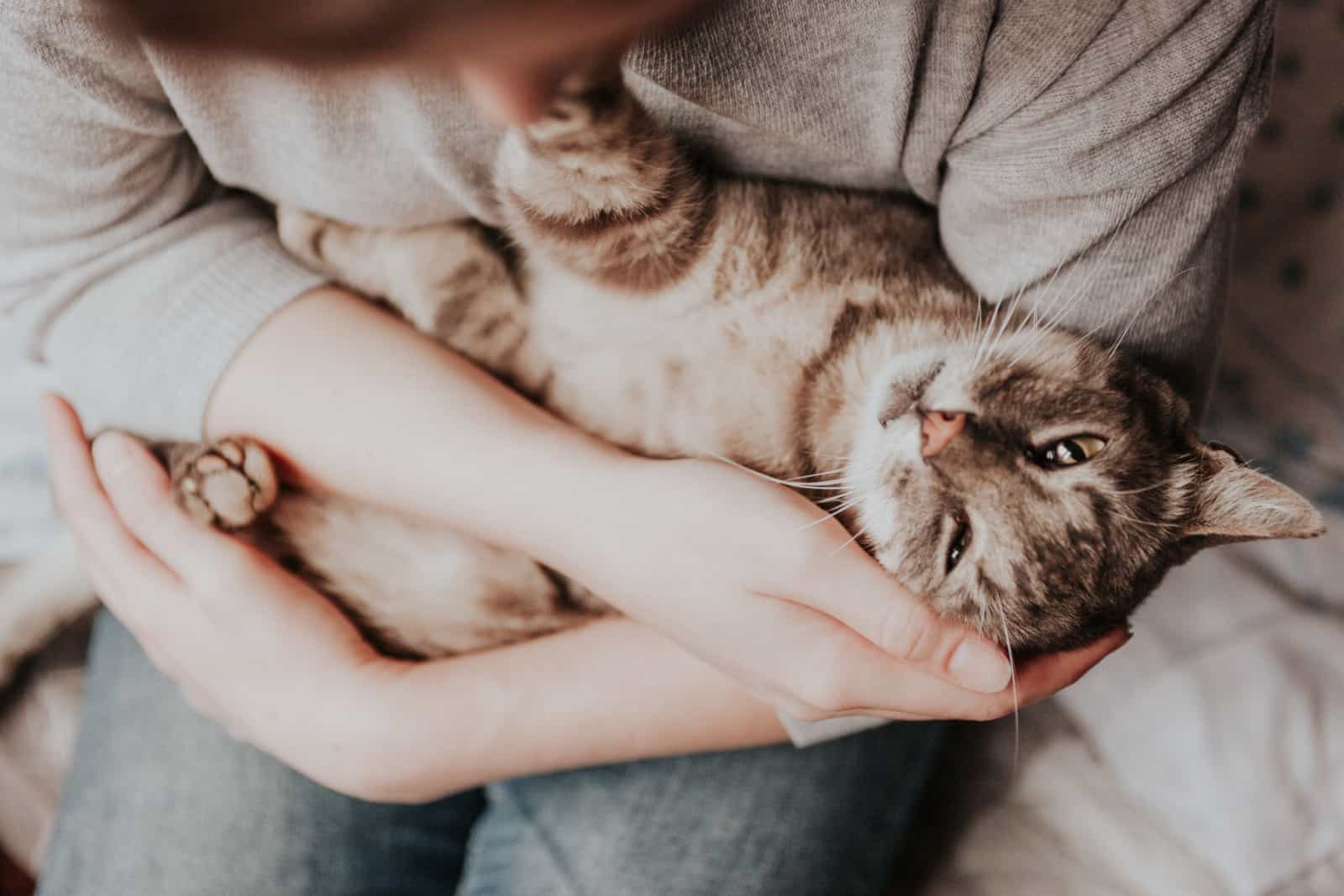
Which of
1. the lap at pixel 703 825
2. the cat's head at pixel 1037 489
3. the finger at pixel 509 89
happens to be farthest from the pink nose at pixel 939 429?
the finger at pixel 509 89

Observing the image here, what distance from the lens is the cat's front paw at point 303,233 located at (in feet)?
2.99

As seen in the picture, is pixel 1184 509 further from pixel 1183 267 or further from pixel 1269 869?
pixel 1269 869

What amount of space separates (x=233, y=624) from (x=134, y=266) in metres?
0.34

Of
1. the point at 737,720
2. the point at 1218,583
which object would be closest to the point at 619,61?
the point at 737,720

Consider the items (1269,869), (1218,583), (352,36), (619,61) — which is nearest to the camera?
(352,36)

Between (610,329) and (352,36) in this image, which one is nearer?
(352,36)

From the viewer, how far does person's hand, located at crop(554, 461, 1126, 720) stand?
703mm

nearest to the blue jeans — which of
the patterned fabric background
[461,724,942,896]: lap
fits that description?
[461,724,942,896]: lap

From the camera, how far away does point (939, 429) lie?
789 millimetres

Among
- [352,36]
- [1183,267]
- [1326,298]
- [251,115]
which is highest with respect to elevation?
[352,36]

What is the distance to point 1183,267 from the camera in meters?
0.72

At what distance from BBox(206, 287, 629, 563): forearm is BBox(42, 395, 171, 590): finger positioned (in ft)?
0.47

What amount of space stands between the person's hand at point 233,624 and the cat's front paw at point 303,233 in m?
0.25

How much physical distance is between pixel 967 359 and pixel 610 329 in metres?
0.34
